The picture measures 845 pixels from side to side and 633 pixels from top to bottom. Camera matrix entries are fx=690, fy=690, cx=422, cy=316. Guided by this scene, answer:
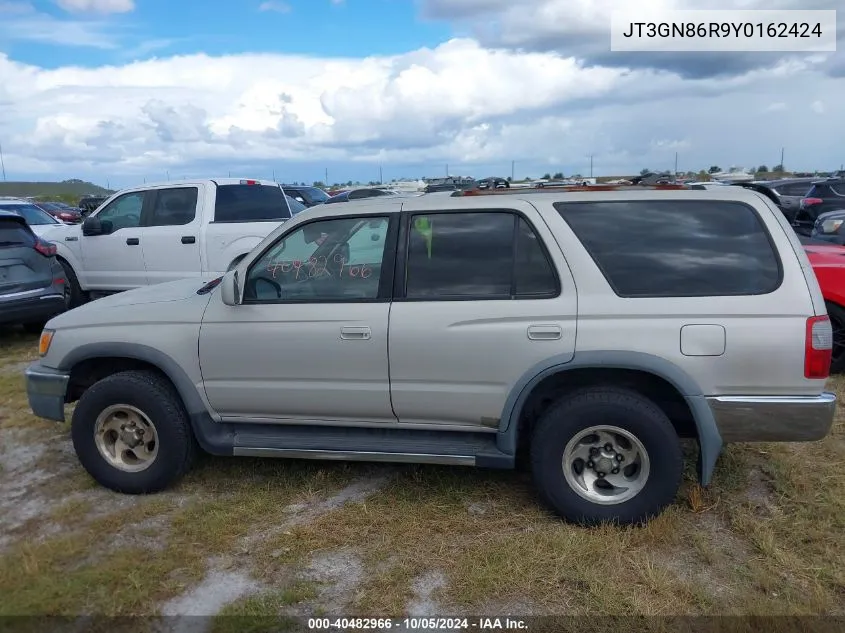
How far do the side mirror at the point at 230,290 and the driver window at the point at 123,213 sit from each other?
5766 mm

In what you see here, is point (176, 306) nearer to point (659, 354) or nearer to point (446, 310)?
point (446, 310)

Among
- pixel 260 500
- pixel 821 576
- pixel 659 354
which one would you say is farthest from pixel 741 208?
pixel 260 500

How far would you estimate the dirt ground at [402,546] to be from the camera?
10.2ft

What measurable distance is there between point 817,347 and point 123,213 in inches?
331

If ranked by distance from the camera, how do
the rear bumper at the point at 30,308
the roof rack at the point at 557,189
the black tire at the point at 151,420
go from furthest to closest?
the rear bumper at the point at 30,308
the black tire at the point at 151,420
the roof rack at the point at 557,189

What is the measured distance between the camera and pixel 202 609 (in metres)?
3.10

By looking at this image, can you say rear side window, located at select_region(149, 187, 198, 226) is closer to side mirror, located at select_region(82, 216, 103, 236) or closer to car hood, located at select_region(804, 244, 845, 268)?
side mirror, located at select_region(82, 216, 103, 236)

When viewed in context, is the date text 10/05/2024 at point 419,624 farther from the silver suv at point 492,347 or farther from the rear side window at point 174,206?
the rear side window at point 174,206

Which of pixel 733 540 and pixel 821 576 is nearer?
pixel 821 576

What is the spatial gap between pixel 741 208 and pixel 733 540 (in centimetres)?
172

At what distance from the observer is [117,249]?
904 cm

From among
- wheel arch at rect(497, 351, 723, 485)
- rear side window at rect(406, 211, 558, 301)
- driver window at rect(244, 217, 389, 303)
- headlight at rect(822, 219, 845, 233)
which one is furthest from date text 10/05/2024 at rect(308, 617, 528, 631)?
headlight at rect(822, 219, 845, 233)

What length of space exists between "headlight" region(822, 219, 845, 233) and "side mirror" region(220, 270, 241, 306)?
8.94m

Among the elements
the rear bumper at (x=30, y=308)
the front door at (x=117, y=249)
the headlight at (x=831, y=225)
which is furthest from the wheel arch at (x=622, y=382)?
the headlight at (x=831, y=225)
